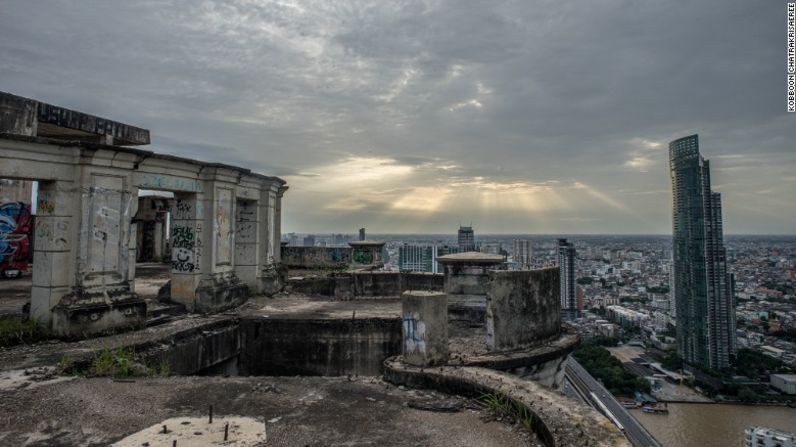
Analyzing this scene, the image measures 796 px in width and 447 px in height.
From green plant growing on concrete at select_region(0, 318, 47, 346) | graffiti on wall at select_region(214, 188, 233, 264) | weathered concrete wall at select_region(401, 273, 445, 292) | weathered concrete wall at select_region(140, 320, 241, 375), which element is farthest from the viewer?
weathered concrete wall at select_region(401, 273, 445, 292)

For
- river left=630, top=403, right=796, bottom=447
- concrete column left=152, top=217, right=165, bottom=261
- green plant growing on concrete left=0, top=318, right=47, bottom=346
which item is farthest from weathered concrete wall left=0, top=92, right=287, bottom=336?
river left=630, top=403, right=796, bottom=447

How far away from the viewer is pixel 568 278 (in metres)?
66.3

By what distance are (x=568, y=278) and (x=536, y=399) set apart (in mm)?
66406

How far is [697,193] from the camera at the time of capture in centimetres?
5916

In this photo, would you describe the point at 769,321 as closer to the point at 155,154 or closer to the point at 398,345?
the point at 398,345

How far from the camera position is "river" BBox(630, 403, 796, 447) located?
32.0m

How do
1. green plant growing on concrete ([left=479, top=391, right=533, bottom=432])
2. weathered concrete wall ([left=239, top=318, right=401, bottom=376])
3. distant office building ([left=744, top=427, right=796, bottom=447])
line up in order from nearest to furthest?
green plant growing on concrete ([left=479, top=391, right=533, bottom=432]) < weathered concrete wall ([left=239, top=318, right=401, bottom=376]) < distant office building ([left=744, top=427, right=796, bottom=447])

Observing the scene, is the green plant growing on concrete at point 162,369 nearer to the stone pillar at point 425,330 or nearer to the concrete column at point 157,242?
the stone pillar at point 425,330

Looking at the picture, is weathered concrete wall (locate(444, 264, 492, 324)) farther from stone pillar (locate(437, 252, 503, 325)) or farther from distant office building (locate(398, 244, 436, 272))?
distant office building (locate(398, 244, 436, 272))

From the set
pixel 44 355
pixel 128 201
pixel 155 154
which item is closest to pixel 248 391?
pixel 44 355

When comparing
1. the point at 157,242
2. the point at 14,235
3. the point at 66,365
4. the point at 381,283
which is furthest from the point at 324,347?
the point at 157,242

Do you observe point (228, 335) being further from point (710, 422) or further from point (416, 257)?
point (710, 422)

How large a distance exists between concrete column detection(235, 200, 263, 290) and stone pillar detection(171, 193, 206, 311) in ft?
6.88

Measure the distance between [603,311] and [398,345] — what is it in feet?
254
